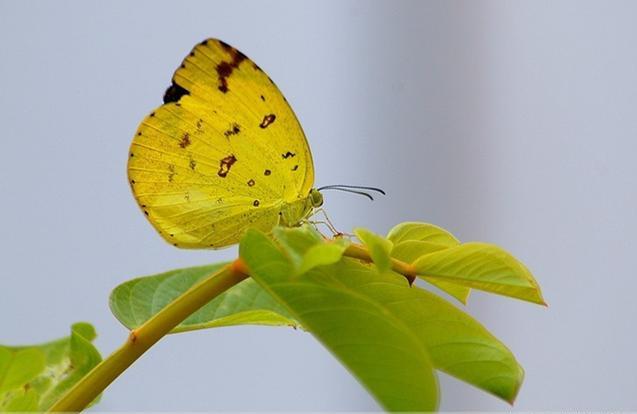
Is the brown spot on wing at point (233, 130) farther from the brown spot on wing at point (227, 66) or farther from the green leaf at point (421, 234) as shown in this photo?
the green leaf at point (421, 234)

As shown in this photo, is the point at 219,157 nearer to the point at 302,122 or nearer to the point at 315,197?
the point at 315,197

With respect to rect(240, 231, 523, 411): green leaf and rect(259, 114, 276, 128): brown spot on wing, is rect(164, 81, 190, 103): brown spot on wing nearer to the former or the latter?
rect(259, 114, 276, 128): brown spot on wing

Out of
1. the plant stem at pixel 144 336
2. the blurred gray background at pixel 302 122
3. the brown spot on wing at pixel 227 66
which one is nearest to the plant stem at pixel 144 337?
the plant stem at pixel 144 336

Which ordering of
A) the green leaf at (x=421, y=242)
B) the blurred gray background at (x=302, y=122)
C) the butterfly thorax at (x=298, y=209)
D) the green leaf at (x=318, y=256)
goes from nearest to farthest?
the green leaf at (x=318, y=256) < the green leaf at (x=421, y=242) < the butterfly thorax at (x=298, y=209) < the blurred gray background at (x=302, y=122)

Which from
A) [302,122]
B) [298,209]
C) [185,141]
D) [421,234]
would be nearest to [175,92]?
[185,141]

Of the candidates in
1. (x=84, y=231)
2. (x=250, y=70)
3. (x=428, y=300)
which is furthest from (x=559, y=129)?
(x=428, y=300)
